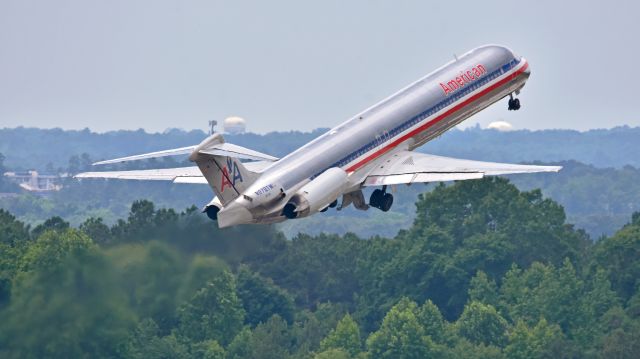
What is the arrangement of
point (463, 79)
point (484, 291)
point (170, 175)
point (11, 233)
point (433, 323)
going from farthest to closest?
point (484, 291)
point (433, 323)
point (11, 233)
point (463, 79)
point (170, 175)

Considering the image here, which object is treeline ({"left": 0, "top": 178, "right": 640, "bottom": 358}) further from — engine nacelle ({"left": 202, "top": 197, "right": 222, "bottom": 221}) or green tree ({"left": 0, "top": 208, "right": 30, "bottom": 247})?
engine nacelle ({"left": 202, "top": 197, "right": 222, "bottom": 221})

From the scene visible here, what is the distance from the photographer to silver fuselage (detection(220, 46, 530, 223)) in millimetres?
89750

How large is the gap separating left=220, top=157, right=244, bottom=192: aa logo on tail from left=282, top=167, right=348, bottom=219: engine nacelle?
9.18 ft

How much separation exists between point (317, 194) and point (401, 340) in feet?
192

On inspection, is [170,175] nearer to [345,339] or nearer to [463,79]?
[463,79]

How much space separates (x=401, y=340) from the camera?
5778 inches

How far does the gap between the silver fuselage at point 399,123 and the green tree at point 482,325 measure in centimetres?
4476

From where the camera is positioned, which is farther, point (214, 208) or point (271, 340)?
point (271, 340)

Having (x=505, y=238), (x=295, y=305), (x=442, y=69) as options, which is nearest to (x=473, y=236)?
(x=505, y=238)

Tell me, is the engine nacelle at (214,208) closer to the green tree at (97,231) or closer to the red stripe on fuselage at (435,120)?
the red stripe on fuselage at (435,120)

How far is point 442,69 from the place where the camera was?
105 meters

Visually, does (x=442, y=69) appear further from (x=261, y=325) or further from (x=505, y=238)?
(x=505, y=238)

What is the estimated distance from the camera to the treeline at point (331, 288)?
108875 millimetres

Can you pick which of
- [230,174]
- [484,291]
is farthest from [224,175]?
[484,291]
